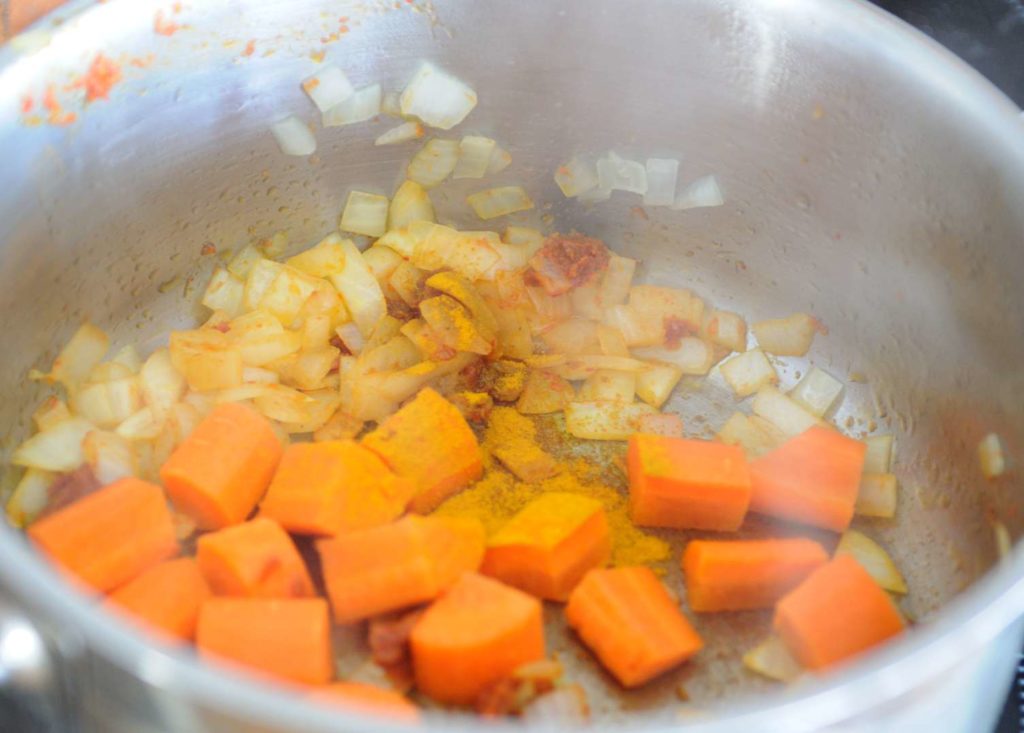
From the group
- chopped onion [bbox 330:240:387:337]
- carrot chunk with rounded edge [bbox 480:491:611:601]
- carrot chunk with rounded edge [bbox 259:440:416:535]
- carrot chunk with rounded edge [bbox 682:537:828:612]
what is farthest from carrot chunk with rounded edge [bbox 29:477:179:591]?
carrot chunk with rounded edge [bbox 682:537:828:612]

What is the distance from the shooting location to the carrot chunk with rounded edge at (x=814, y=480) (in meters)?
1.76

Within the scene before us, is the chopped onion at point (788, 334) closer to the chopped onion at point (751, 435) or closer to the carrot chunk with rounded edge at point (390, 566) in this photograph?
the chopped onion at point (751, 435)

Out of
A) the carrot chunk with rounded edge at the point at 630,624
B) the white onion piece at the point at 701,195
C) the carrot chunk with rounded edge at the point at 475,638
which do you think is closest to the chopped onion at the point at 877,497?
the carrot chunk with rounded edge at the point at 630,624

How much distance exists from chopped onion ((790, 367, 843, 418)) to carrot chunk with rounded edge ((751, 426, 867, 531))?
23 cm

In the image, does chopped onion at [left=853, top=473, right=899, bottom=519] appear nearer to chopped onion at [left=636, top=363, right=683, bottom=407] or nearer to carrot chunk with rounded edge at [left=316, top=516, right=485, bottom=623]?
chopped onion at [left=636, top=363, right=683, bottom=407]

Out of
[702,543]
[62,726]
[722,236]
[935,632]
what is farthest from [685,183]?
[62,726]

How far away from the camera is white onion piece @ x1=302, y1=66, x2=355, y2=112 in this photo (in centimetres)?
198

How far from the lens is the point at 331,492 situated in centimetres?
157

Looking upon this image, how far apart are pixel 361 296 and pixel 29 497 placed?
735mm

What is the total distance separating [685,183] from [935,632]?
1.28 meters

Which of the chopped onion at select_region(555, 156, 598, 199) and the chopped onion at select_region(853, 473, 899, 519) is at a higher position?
the chopped onion at select_region(555, 156, 598, 199)

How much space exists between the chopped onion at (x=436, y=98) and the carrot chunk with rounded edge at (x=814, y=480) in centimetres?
96

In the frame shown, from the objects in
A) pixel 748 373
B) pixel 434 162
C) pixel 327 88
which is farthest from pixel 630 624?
pixel 327 88

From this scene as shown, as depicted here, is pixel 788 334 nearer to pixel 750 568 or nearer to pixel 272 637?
pixel 750 568
